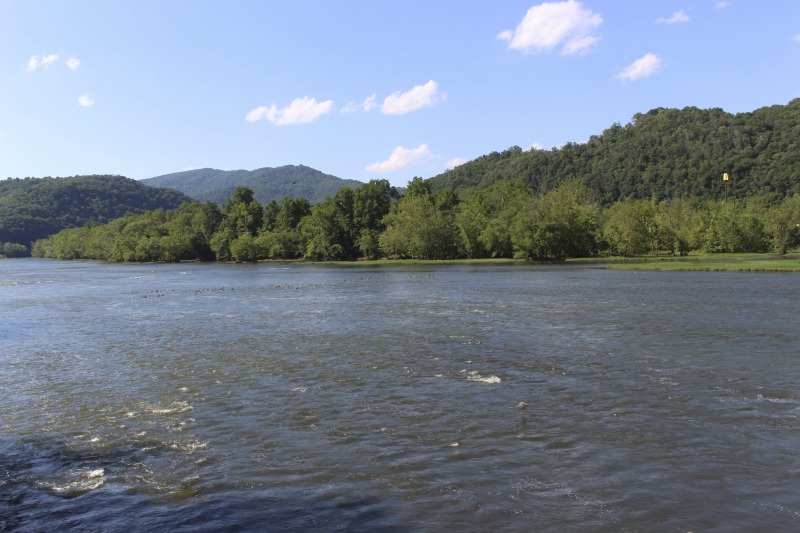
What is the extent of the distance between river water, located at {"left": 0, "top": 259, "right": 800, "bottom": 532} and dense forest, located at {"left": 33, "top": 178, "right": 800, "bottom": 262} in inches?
3699

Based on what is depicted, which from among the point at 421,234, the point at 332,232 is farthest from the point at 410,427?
the point at 332,232

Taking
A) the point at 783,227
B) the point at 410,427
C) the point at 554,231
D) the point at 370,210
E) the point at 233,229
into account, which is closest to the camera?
the point at 410,427

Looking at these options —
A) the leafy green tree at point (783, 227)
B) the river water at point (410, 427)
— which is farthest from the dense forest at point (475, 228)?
the river water at point (410, 427)

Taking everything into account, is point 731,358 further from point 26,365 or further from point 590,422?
point 26,365

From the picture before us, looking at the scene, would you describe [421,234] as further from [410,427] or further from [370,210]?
[410,427]

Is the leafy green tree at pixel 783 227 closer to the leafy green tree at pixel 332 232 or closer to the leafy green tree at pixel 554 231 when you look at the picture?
the leafy green tree at pixel 554 231

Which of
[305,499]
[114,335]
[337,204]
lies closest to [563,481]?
[305,499]

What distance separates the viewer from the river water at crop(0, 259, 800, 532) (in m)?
10.8

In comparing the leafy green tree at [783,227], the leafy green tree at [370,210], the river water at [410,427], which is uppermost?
the leafy green tree at [370,210]

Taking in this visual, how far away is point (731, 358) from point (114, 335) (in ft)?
98.8

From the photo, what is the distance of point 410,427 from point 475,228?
126870 mm

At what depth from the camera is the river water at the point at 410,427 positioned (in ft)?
35.3

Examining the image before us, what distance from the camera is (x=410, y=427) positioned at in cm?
1547

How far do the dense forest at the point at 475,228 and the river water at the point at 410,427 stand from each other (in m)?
94.0
